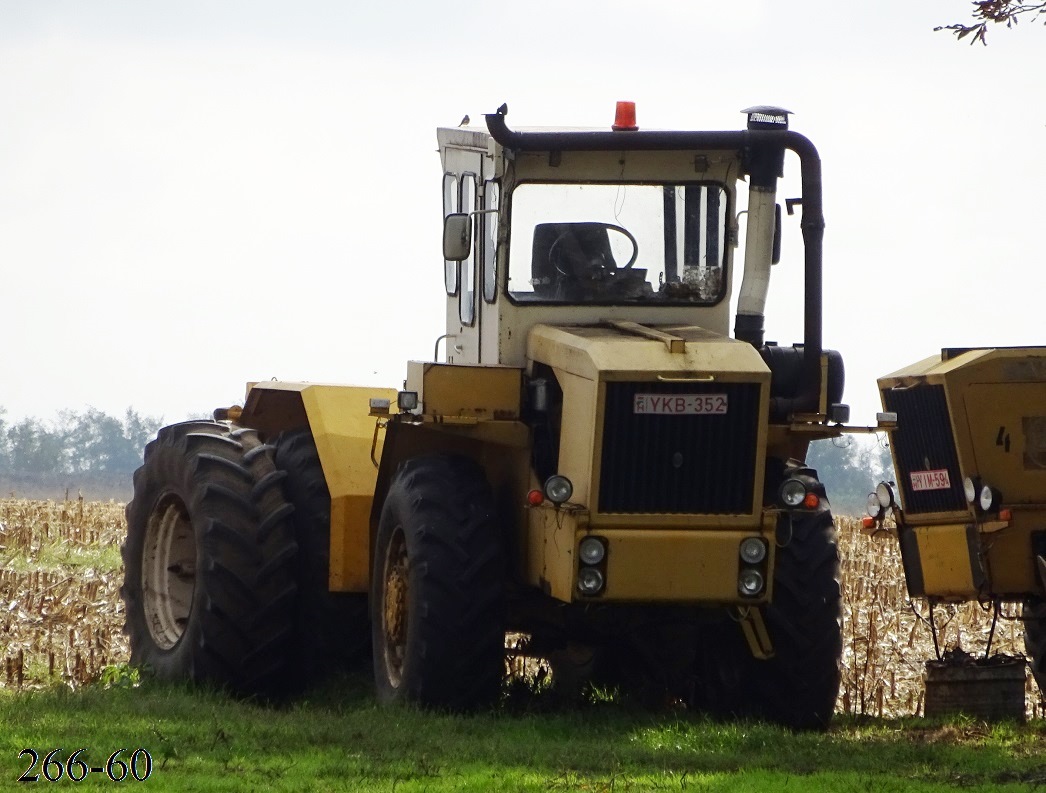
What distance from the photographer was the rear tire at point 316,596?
1109 cm

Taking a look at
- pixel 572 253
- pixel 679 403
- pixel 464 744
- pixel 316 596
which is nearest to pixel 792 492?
pixel 679 403

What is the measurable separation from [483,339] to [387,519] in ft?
3.99

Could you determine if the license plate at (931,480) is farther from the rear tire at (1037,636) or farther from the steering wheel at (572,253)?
the steering wheel at (572,253)

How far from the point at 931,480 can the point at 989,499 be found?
2.05 ft

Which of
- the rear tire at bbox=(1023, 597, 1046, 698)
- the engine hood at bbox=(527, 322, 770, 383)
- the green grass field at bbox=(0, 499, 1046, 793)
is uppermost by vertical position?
the engine hood at bbox=(527, 322, 770, 383)

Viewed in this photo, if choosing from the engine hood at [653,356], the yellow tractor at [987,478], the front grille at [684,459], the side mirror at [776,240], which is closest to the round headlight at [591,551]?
the front grille at [684,459]

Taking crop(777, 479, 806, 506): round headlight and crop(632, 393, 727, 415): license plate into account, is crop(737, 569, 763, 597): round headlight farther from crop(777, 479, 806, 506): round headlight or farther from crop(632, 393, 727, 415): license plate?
crop(632, 393, 727, 415): license plate

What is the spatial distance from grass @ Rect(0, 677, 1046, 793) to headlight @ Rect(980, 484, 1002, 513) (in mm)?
1566

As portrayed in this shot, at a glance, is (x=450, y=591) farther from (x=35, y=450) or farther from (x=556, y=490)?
(x=35, y=450)

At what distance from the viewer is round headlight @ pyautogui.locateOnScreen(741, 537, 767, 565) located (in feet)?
29.9

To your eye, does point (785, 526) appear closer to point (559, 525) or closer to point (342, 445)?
point (559, 525)

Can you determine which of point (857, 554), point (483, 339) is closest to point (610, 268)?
point (483, 339)

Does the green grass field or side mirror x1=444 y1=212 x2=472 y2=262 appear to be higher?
side mirror x1=444 y1=212 x2=472 y2=262

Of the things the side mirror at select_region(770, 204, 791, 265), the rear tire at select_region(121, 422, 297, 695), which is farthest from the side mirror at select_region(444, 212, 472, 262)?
the rear tire at select_region(121, 422, 297, 695)
